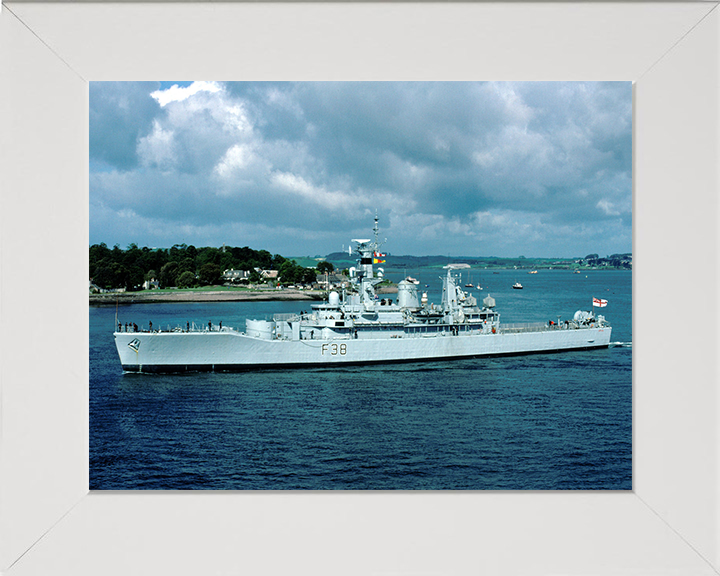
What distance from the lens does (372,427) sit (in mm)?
8445

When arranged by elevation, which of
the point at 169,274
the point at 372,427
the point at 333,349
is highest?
the point at 169,274

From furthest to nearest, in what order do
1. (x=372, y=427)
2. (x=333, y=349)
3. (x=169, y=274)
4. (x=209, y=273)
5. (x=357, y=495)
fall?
(x=169, y=274)
(x=209, y=273)
(x=333, y=349)
(x=372, y=427)
(x=357, y=495)

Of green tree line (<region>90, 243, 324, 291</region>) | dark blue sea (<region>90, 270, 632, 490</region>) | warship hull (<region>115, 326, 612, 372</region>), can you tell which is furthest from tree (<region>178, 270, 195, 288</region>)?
warship hull (<region>115, 326, 612, 372</region>)

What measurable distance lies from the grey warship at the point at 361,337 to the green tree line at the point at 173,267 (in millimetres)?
15306

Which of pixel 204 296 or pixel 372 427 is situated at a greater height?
pixel 204 296

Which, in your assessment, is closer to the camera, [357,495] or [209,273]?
[357,495]

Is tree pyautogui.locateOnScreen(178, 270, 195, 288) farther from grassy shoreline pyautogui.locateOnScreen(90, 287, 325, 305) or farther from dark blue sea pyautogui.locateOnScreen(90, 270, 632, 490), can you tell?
dark blue sea pyautogui.locateOnScreen(90, 270, 632, 490)

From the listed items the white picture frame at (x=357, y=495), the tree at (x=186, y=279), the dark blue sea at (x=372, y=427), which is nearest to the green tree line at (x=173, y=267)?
the tree at (x=186, y=279)

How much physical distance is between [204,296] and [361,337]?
16771mm

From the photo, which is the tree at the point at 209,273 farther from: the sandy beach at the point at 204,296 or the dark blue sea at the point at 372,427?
the dark blue sea at the point at 372,427

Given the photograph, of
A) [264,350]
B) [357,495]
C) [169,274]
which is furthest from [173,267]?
[357,495]

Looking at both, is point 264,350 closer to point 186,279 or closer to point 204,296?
point 204,296
